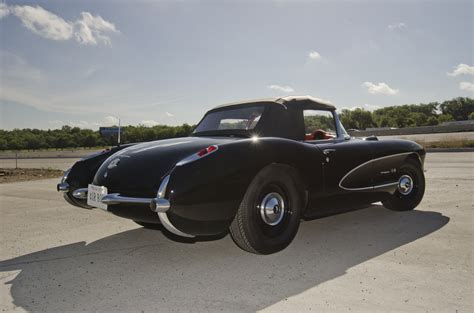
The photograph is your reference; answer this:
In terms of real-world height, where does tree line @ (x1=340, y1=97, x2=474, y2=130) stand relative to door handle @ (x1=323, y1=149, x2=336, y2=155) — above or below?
above

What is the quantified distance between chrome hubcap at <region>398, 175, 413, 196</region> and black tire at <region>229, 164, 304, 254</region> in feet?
7.10

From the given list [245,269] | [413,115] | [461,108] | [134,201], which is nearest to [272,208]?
[245,269]

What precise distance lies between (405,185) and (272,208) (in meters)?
2.69

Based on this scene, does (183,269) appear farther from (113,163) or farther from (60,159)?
(60,159)

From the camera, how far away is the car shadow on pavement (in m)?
2.35

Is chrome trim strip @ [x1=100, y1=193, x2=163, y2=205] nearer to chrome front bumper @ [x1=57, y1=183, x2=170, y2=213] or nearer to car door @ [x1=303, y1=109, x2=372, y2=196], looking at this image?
chrome front bumper @ [x1=57, y1=183, x2=170, y2=213]

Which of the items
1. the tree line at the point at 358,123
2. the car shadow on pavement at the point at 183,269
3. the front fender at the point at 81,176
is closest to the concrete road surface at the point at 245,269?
the car shadow on pavement at the point at 183,269

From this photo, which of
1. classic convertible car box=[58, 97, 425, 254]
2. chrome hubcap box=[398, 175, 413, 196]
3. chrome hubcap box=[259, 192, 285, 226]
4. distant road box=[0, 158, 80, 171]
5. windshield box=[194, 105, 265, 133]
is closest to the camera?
classic convertible car box=[58, 97, 425, 254]

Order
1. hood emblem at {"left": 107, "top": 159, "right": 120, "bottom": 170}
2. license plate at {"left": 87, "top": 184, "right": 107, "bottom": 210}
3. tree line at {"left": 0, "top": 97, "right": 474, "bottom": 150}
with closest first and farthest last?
license plate at {"left": 87, "top": 184, "right": 107, "bottom": 210}, hood emblem at {"left": 107, "top": 159, "right": 120, "bottom": 170}, tree line at {"left": 0, "top": 97, "right": 474, "bottom": 150}

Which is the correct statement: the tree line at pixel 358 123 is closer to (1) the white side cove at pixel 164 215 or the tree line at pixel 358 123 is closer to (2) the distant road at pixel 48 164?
(2) the distant road at pixel 48 164

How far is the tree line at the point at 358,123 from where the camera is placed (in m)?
82.4

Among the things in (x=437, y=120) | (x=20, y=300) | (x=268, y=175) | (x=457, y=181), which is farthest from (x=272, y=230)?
(x=437, y=120)

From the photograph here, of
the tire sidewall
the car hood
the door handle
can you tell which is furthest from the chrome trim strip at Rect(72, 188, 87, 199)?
the door handle

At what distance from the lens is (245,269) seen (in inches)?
114
